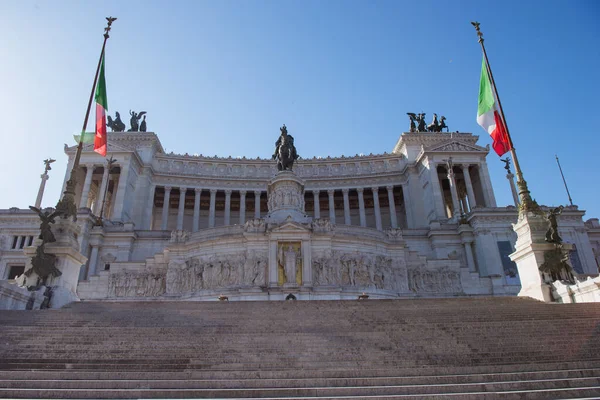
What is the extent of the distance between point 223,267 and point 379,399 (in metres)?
21.2

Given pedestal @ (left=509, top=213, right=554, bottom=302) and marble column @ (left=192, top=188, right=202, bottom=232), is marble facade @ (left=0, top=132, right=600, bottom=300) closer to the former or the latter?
marble column @ (left=192, top=188, right=202, bottom=232)

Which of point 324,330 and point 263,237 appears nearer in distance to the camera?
point 324,330

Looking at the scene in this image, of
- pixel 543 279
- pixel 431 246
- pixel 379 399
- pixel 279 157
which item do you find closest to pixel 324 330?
pixel 379 399

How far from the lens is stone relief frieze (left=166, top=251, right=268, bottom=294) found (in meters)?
26.5

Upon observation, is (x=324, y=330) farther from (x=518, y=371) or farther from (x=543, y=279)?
(x=543, y=279)

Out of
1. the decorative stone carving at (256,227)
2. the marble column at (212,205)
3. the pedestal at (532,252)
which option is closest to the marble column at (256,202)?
the marble column at (212,205)

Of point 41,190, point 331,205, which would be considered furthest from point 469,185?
point 41,190

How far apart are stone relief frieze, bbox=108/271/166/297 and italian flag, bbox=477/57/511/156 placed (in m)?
21.9

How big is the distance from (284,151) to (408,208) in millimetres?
29149

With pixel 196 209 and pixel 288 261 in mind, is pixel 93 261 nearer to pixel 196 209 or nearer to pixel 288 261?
pixel 196 209

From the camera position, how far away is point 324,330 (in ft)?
38.4

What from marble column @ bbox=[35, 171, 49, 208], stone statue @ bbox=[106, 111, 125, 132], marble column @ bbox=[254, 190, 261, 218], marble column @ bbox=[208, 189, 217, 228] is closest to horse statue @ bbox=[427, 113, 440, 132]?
marble column @ bbox=[254, 190, 261, 218]

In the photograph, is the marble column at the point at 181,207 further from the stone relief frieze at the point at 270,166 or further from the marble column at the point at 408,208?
the marble column at the point at 408,208

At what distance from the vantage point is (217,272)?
89.4 ft
